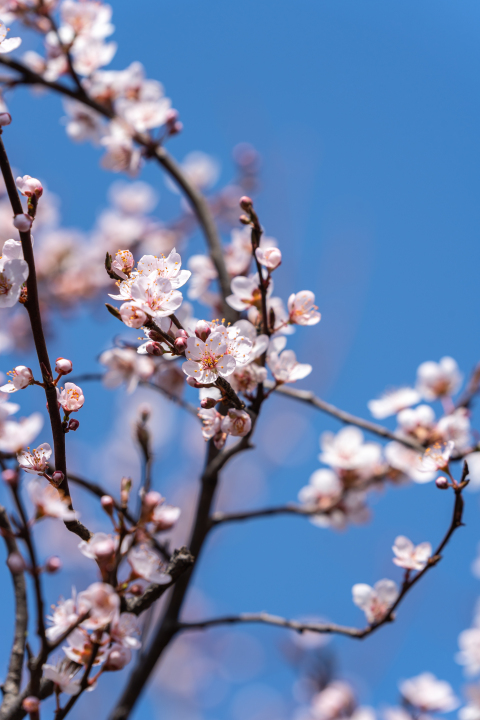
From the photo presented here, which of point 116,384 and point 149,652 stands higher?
point 116,384

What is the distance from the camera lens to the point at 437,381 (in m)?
3.10

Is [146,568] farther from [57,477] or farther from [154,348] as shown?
[154,348]

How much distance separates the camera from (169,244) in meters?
5.89

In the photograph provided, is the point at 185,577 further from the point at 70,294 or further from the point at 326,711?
the point at 70,294

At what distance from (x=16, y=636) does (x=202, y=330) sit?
977 mm

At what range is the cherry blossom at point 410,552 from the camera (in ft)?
5.57

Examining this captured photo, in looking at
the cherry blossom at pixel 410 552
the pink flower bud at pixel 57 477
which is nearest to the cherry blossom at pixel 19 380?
the pink flower bud at pixel 57 477

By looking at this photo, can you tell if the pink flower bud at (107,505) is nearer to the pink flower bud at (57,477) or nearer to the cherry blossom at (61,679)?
the pink flower bud at (57,477)

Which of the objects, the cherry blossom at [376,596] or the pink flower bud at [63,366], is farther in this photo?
the cherry blossom at [376,596]

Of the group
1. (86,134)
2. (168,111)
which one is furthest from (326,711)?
(86,134)

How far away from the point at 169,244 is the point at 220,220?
0.64 m

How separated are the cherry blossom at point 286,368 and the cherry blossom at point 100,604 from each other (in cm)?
81

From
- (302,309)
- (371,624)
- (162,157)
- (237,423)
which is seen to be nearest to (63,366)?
(237,423)

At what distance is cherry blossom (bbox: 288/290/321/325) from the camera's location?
1688mm
